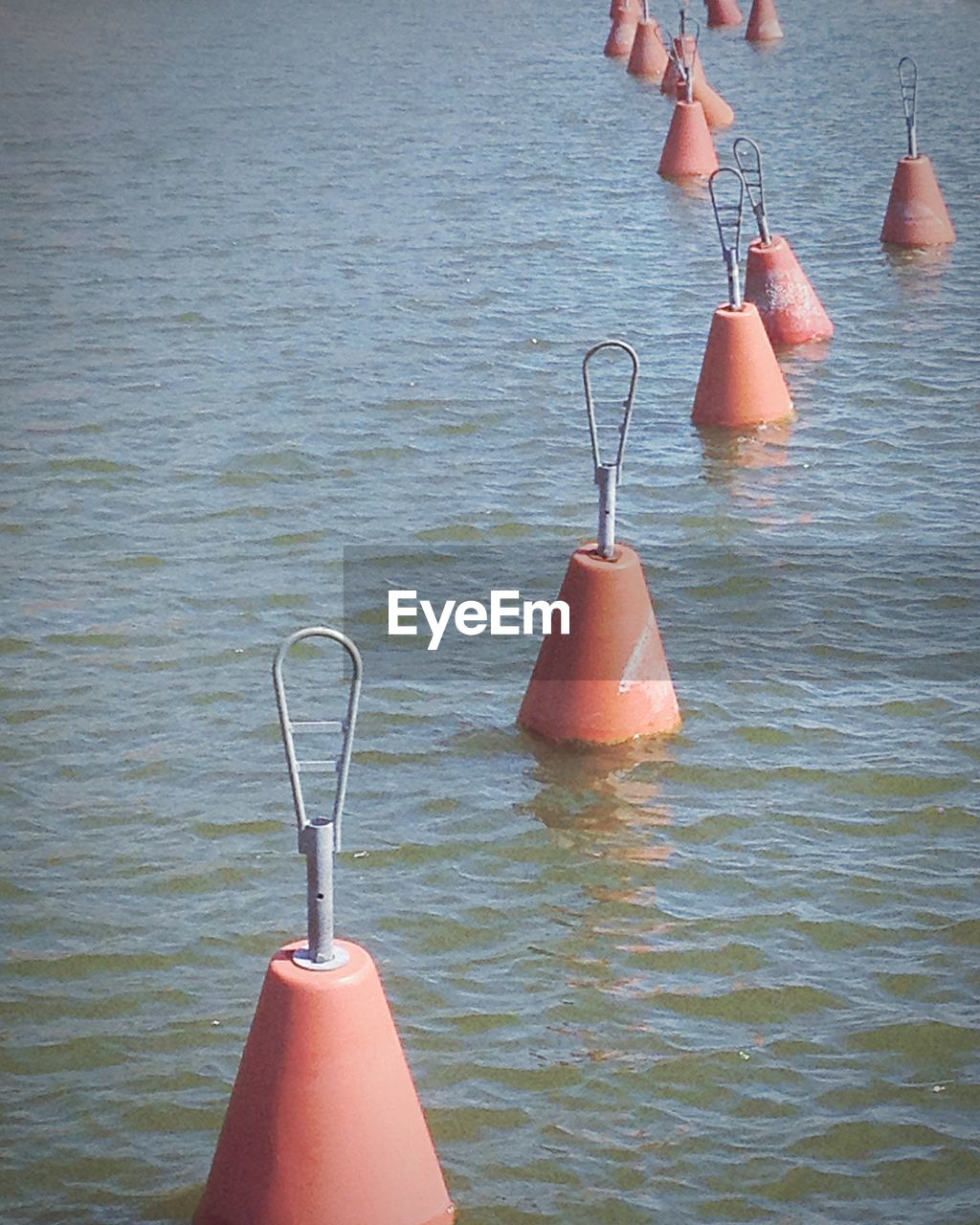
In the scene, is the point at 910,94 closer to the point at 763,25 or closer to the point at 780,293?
the point at 763,25

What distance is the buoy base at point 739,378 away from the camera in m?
10.8

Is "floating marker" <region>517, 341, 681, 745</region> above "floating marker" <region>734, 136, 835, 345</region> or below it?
below

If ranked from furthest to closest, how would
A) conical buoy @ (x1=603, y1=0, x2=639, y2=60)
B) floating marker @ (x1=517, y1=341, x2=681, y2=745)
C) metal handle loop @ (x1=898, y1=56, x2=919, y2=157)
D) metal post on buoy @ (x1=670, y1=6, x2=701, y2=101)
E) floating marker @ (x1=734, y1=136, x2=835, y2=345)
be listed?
1. conical buoy @ (x1=603, y1=0, x2=639, y2=60)
2. metal post on buoy @ (x1=670, y1=6, x2=701, y2=101)
3. metal handle loop @ (x1=898, y1=56, x2=919, y2=157)
4. floating marker @ (x1=734, y1=136, x2=835, y2=345)
5. floating marker @ (x1=517, y1=341, x2=681, y2=745)

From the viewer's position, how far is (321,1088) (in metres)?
4.67

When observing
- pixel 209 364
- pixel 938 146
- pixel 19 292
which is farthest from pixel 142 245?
pixel 938 146

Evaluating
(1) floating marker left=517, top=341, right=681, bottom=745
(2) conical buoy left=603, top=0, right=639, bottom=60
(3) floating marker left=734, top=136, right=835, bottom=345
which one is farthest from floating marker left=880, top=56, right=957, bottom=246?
(2) conical buoy left=603, top=0, right=639, bottom=60

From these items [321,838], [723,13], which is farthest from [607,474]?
[723,13]

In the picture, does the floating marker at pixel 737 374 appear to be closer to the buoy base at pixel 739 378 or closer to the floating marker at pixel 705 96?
the buoy base at pixel 739 378

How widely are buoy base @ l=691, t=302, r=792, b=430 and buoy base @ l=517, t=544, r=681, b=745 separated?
140 inches

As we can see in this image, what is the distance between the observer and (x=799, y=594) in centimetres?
880

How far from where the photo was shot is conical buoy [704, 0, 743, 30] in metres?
25.2

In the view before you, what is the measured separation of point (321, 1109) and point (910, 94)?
16.8 metres

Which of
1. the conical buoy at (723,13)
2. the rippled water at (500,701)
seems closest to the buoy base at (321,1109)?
the rippled water at (500,701)

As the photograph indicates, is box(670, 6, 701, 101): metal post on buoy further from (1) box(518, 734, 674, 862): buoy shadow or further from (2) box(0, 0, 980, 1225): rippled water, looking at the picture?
(1) box(518, 734, 674, 862): buoy shadow
